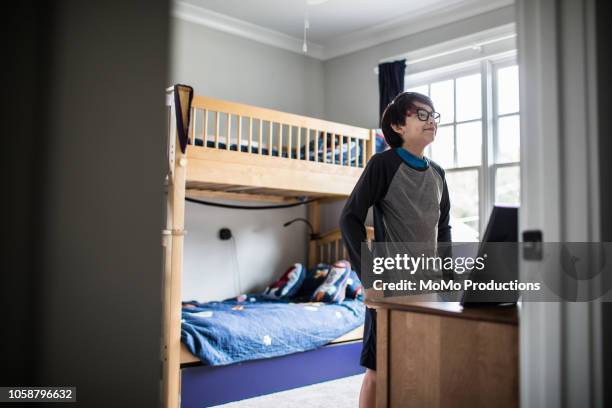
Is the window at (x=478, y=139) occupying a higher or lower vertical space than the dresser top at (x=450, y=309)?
higher

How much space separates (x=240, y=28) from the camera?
4461mm

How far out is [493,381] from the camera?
3.15ft

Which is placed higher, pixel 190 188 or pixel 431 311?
pixel 190 188

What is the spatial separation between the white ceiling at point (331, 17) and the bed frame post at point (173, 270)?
1.73 m

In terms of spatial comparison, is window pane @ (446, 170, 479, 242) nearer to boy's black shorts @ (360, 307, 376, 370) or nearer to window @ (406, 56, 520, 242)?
window @ (406, 56, 520, 242)

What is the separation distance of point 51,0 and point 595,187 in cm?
87

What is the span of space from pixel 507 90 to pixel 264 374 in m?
2.43

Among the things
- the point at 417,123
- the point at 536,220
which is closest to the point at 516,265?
the point at 536,220

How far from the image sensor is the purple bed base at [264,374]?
8.75ft

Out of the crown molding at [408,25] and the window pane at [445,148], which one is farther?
the window pane at [445,148]

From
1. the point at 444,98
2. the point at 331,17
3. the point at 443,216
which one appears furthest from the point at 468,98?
the point at 443,216

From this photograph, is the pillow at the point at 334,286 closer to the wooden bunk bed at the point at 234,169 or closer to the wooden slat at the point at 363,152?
the wooden bunk bed at the point at 234,169

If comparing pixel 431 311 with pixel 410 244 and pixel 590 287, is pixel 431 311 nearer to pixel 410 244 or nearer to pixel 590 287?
pixel 590 287

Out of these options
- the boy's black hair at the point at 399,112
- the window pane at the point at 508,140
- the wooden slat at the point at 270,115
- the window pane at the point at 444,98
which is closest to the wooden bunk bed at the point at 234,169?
the wooden slat at the point at 270,115
